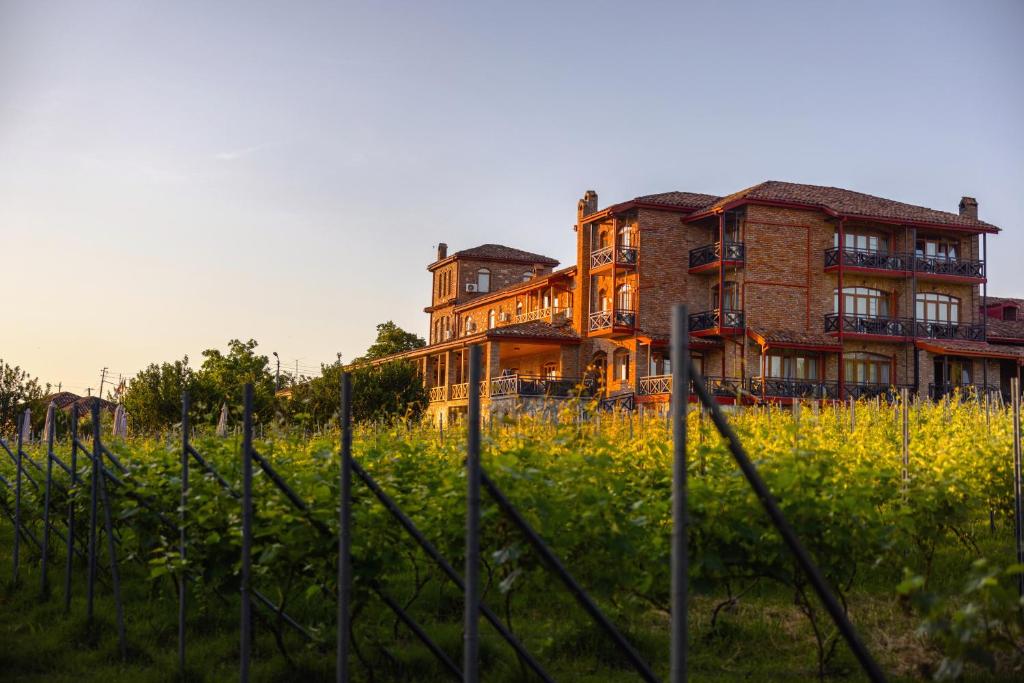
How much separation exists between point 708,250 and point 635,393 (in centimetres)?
657

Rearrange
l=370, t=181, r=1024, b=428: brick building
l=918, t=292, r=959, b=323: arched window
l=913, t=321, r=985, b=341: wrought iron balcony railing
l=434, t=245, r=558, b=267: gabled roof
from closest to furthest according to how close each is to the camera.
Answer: l=370, t=181, r=1024, b=428: brick building, l=913, t=321, r=985, b=341: wrought iron balcony railing, l=918, t=292, r=959, b=323: arched window, l=434, t=245, r=558, b=267: gabled roof

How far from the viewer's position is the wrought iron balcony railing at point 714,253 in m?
38.4

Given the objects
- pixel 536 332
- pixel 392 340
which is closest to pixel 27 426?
pixel 536 332

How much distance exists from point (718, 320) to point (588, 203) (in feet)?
30.7

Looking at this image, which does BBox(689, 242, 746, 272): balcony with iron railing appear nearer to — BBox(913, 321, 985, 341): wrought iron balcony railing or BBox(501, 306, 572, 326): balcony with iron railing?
BBox(501, 306, 572, 326): balcony with iron railing

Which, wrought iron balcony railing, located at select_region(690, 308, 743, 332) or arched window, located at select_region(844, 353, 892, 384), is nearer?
wrought iron balcony railing, located at select_region(690, 308, 743, 332)

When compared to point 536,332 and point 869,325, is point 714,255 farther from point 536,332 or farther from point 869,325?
point 536,332

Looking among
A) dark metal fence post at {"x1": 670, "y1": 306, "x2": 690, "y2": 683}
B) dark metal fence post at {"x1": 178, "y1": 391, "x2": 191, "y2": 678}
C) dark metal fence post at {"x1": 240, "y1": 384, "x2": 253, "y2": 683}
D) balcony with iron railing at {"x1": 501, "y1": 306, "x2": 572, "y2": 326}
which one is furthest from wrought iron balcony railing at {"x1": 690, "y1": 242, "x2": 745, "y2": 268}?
dark metal fence post at {"x1": 670, "y1": 306, "x2": 690, "y2": 683}

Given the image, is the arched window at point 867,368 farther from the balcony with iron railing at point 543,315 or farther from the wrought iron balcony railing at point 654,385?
the balcony with iron railing at point 543,315

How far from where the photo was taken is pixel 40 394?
→ 45.4 metres

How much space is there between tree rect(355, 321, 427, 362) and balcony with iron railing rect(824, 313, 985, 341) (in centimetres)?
3646

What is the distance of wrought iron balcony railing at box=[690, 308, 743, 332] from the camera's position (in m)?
37.8

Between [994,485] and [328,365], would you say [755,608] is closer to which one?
[994,485]

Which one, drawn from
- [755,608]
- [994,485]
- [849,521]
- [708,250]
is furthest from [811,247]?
[849,521]
